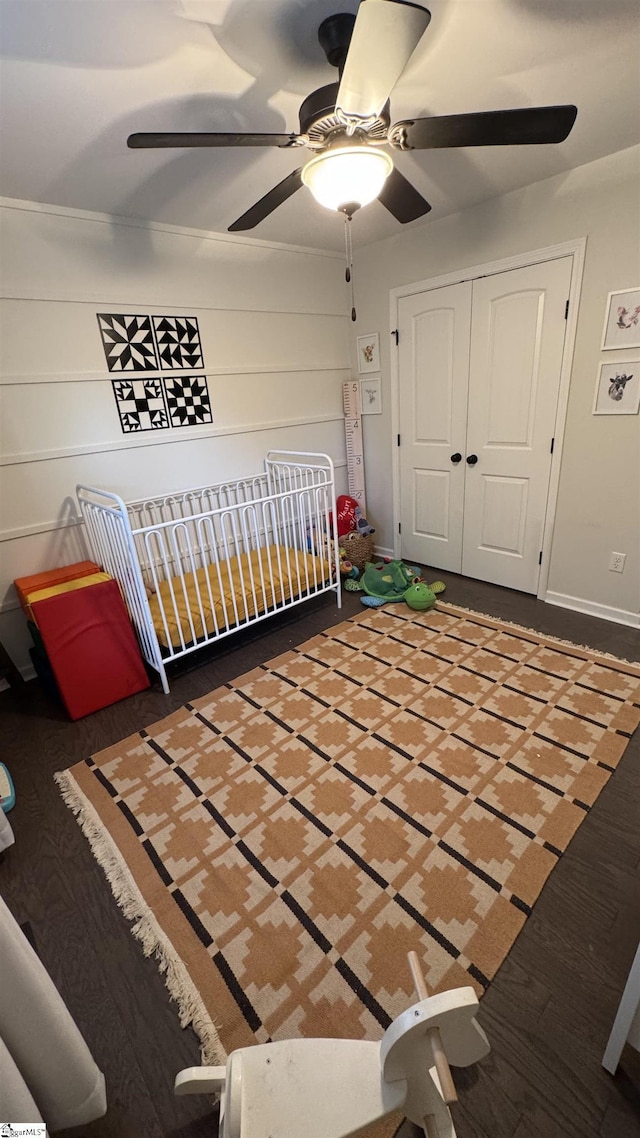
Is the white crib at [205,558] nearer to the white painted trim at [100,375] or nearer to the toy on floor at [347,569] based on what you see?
the toy on floor at [347,569]

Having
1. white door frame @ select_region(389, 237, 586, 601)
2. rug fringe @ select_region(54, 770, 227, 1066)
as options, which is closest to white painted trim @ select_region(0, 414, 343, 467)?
white door frame @ select_region(389, 237, 586, 601)

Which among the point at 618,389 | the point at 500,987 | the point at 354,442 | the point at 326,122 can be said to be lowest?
the point at 500,987

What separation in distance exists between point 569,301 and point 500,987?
287 centimetres

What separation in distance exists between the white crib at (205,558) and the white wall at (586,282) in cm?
141

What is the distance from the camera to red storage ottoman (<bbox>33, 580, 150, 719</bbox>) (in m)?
2.04

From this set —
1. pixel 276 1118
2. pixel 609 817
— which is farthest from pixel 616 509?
pixel 276 1118

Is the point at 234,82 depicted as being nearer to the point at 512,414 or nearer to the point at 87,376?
the point at 87,376

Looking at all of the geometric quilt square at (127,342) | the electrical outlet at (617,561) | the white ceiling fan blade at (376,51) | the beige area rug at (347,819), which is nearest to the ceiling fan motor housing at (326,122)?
the white ceiling fan blade at (376,51)

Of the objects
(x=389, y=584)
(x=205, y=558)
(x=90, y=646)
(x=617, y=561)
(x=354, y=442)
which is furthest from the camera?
(x=354, y=442)

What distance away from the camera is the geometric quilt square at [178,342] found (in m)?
2.60

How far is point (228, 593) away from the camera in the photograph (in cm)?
254

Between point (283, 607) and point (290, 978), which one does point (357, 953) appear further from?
point (283, 607)

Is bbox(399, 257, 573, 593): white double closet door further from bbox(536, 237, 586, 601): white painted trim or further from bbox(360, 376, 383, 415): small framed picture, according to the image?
bbox(360, 376, 383, 415): small framed picture

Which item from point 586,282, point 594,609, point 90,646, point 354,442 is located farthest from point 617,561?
point 90,646
